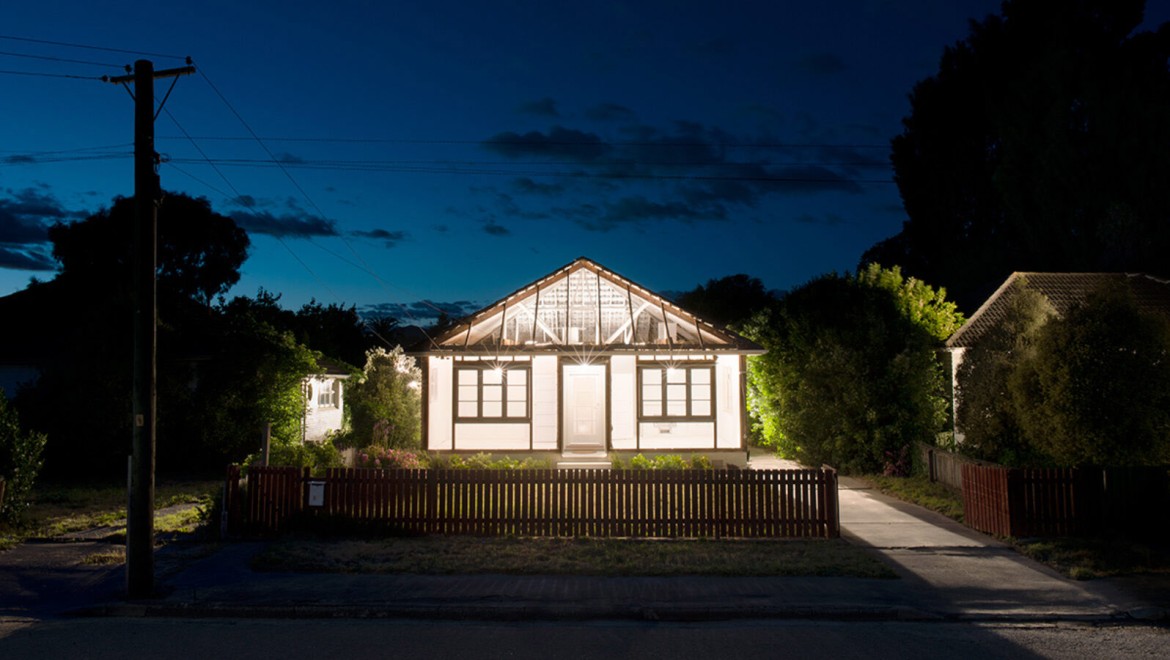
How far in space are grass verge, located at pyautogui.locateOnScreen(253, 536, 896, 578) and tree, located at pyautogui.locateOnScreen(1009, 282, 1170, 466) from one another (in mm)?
5192

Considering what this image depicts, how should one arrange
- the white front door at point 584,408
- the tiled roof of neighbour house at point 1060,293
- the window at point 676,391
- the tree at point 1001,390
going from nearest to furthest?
1. the tree at point 1001,390
2. the window at point 676,391
3. the white front door at point 584,408
4. the tiled roof of neighbour house at point 1060,293

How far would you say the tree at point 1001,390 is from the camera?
17.6 meters

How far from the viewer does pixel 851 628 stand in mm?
8516

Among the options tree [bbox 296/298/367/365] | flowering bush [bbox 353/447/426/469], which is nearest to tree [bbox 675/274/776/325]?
tree [bbox 296/298/367/365]

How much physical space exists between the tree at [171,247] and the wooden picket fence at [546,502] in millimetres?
36911

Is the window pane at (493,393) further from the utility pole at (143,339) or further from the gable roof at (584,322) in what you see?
the utility pole at (143,339)

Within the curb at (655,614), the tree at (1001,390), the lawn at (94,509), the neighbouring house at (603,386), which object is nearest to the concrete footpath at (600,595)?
the curb at (655,614)

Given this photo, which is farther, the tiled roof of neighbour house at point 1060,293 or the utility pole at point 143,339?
A: the tiled roof of neighbour house at point 1060,293

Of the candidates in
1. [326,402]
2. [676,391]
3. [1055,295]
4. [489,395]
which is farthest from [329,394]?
[1055,295]

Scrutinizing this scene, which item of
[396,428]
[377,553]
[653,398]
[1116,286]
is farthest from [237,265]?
[1116,286]

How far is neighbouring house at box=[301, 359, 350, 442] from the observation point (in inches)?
1250

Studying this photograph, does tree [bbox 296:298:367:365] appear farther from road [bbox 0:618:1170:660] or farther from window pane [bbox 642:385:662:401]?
road [bbox 0:618:1170:660]

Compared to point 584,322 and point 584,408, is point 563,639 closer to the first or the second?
point 584,322

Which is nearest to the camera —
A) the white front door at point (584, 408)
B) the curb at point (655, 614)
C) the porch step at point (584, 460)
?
the curb at point (655, 614)
